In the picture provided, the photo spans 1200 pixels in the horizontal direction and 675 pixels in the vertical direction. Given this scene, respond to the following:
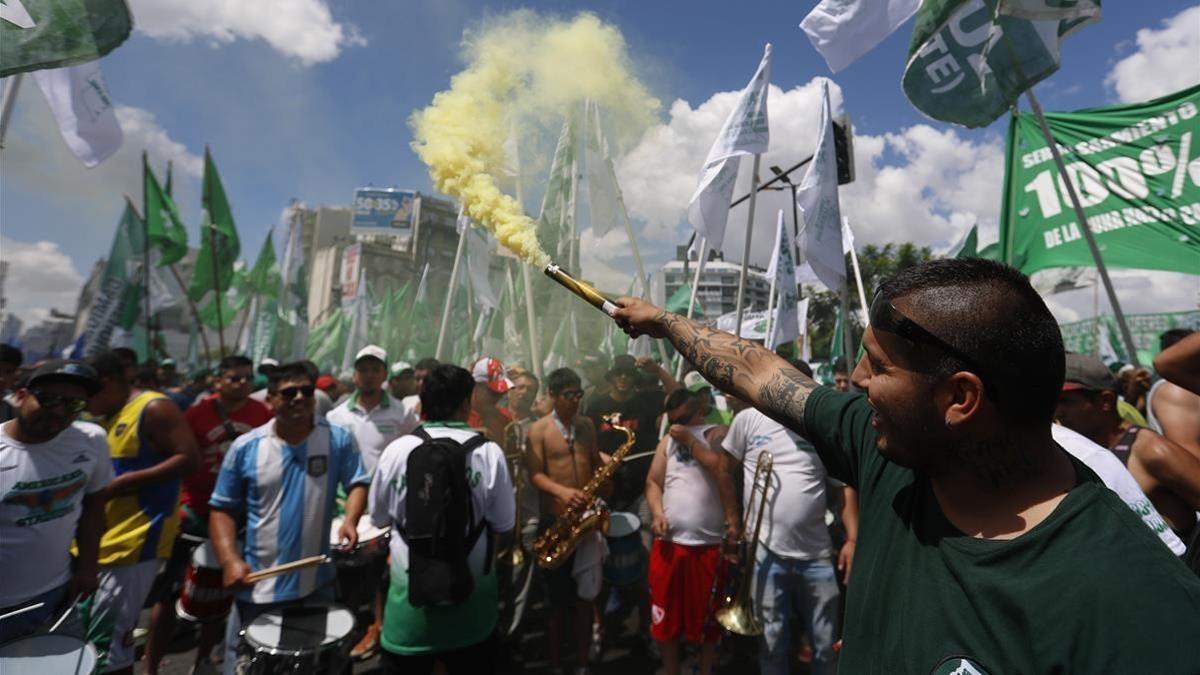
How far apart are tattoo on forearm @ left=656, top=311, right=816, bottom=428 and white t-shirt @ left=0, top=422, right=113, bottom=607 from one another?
11.7 feet

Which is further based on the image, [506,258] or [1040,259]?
[506,258]

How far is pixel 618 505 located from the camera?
654cm

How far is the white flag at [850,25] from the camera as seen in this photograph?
566 centimetres

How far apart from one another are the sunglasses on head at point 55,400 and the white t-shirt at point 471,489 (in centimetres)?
171

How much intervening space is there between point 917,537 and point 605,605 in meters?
4.83

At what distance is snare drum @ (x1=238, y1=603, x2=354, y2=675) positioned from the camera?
2980mm

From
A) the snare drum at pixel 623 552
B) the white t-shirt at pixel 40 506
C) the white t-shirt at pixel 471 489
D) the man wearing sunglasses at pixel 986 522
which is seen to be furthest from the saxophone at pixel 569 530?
the man wearing sunglasses at pixel 986 522

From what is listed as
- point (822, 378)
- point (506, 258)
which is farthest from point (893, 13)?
point (506, 258)

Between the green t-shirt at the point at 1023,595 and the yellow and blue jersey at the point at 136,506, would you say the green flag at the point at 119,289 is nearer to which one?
the yellow and blue jersey at the point at 136,506

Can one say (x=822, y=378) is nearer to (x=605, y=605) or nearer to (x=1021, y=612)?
(x=605, y=605)

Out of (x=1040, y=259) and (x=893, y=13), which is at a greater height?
(x=893, y=13)

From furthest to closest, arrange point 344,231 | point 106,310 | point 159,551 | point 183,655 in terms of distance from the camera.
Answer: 1. point 344,231
2. point 106,310
3. point 183,655
4. point 159,551

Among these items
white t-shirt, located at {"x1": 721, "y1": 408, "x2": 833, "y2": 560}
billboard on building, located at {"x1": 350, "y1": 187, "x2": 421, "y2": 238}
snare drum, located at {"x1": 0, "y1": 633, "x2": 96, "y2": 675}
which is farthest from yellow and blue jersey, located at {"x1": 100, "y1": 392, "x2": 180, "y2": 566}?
billboard on building, located at {"x1": 350, "y1": 187, "x2": 421, "y2": 238}

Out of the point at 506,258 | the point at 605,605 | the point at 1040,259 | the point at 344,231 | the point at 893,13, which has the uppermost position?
the point at 344,231
